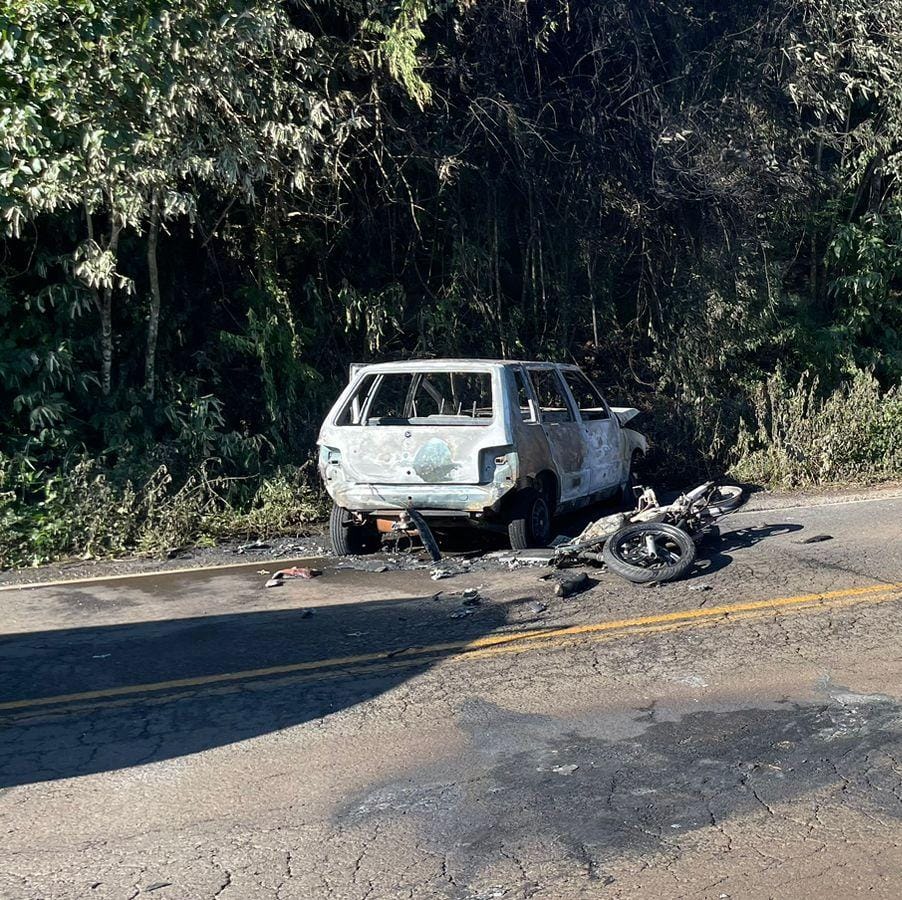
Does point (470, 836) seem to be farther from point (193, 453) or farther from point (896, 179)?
point (896, 179)

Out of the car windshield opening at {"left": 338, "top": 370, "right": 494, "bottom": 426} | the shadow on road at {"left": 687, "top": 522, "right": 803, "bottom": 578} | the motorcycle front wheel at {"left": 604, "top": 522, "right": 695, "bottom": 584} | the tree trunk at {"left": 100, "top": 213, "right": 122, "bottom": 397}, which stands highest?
the tree trunk at {"left": 100, "top": 213, "right": 122, "bottom": 397}

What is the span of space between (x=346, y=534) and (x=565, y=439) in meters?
2.31

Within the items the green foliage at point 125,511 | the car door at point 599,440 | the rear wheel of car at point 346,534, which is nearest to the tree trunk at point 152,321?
the green foliage at point 125,511

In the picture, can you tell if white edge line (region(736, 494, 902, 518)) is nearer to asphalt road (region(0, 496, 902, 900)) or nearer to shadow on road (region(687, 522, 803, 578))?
shadow on road (region(687, 522, 803, 578))

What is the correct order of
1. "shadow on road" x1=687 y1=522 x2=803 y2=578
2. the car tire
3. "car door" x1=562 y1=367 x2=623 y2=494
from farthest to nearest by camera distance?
"car door" x1=562 y1=367 x2=623 y2=494
the car tire
"shadow on road" x1=687 y1=522 x2=803 y2=578

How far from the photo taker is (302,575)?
1005cm

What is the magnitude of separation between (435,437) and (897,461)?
8444 mm

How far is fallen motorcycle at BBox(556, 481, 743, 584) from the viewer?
9.19 meters

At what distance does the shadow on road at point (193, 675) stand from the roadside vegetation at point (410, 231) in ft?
12.0

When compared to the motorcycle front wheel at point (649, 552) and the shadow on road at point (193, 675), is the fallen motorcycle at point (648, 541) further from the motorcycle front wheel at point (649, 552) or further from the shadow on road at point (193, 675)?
the shadow on road at point (193, 675)

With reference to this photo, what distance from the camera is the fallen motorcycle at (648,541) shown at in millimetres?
9188

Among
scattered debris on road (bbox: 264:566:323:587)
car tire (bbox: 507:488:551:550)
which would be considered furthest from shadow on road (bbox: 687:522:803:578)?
scattered debris on road (bbox: 264:566:323:587)

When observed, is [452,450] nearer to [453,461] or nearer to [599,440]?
[453,461]

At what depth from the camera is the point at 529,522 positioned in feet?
34.4
